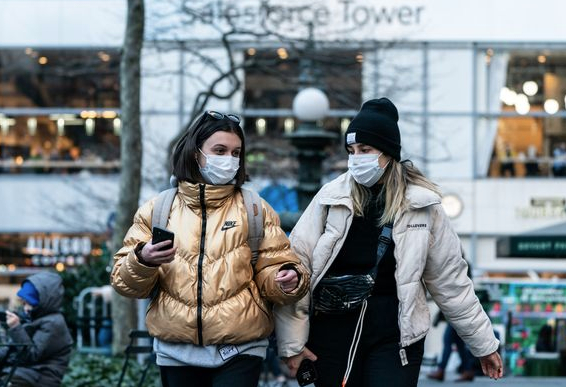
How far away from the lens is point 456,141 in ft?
92.1

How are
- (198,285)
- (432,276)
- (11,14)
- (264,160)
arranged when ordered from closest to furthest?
(198,285) → (432,276) → (264,160) → (11,14)

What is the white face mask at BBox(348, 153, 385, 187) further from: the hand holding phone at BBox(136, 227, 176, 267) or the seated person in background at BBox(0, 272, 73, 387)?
the seated person in background at BBox(0, 272, 73, 387)

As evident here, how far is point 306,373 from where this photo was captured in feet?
16.8

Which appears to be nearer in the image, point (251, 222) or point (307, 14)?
point (251, 222)

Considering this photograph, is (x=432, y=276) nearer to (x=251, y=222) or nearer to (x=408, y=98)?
(x=251, y=222)

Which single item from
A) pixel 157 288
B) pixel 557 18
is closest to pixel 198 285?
pixel 157 288

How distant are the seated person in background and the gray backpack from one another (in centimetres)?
365

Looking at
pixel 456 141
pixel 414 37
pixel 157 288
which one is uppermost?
pixel 414 37

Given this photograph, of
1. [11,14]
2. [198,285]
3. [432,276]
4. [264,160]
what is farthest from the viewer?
[11,14]

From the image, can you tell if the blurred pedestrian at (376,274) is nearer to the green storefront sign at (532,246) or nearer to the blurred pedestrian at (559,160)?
the green storefront sign at (532,246)

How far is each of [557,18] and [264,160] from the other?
925 centimetres

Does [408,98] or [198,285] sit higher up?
[408,98]

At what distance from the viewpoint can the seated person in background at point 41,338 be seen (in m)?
8.46

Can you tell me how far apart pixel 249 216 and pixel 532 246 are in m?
23.4
